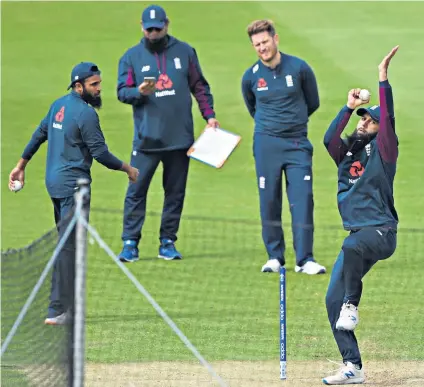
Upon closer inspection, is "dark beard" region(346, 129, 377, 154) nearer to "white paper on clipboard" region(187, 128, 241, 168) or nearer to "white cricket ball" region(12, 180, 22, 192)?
"white cricket ball" region(12, 180, 22, 192)

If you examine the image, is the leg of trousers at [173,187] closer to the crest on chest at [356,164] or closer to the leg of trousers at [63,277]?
the crest on chest at [356,164]

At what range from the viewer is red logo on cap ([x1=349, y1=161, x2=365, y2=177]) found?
433 inches

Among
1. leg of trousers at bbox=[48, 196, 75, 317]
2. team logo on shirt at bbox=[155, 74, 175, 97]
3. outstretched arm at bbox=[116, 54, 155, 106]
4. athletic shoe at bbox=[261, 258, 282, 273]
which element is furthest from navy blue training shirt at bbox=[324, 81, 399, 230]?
team logo on shirt at bbox=[155, 74, 175, 97]

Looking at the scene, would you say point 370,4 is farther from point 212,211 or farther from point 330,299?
point 330,299

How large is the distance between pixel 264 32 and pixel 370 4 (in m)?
13.6

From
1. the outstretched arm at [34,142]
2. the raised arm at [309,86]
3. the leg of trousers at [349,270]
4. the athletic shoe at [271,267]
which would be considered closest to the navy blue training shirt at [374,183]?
the leg of trousers at [349,270]

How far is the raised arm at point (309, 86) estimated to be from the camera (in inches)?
592

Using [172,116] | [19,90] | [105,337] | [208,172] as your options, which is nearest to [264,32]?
[172,116]

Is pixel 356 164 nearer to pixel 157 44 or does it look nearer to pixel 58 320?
pixel 58 320

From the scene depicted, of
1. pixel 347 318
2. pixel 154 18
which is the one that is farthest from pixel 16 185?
pixel 347 318

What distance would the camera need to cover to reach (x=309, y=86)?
1512cm

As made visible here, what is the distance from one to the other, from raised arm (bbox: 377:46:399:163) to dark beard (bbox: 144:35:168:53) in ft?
16.1

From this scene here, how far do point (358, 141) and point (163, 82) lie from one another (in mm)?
4748

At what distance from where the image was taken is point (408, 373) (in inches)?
447
